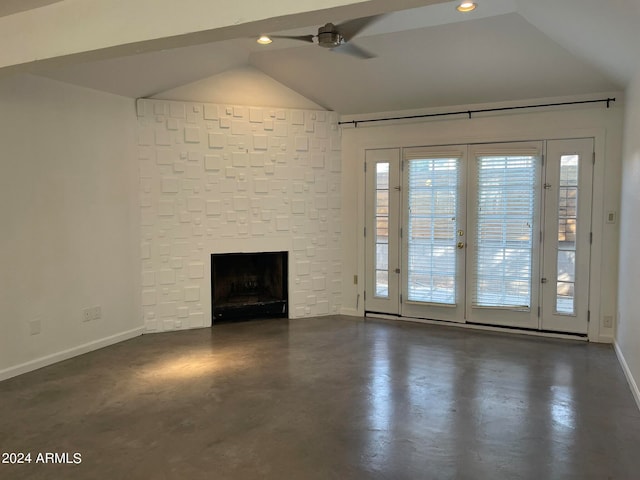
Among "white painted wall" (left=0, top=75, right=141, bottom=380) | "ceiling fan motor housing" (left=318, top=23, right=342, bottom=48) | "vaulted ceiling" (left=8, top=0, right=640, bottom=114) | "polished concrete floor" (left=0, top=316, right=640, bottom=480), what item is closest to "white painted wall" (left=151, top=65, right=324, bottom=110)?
"vaulted ceiling" (left=8, top=0, right=640, bottom=114)

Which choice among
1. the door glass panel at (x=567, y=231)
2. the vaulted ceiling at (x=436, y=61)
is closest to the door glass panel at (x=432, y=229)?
the vaulted ceiling at (x=436, y=61)

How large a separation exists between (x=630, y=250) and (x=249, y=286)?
422cm

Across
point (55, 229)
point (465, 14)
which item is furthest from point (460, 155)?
point (55, 229)


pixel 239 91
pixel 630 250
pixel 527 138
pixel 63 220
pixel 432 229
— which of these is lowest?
pixel 630 250

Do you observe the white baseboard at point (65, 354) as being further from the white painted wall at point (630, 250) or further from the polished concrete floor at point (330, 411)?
the white painted wall at point (630, 250)

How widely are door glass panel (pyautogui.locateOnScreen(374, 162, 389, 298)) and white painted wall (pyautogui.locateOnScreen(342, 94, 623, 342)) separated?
20cm

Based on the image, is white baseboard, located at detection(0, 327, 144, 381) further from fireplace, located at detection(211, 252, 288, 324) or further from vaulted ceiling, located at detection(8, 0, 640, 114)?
vaulted ceiling, located at detection(8, 0, 640, 114)

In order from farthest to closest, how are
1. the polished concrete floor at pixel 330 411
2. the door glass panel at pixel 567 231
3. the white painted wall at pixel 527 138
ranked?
the door glass panel at pixel 567 231 < the white painted wall at pixel 527 138 < the polished concrete floor at pixel 330 411

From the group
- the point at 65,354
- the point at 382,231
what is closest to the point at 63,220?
the point at 65,354

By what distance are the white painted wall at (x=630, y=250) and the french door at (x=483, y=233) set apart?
1.50 feet

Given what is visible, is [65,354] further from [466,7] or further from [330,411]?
[466,7]

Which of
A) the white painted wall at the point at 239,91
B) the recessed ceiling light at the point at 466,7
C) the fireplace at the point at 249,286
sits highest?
the recessed ceiling light at the point at 466,7

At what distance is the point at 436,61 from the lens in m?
4.62

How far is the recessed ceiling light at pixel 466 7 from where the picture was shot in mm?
3506
